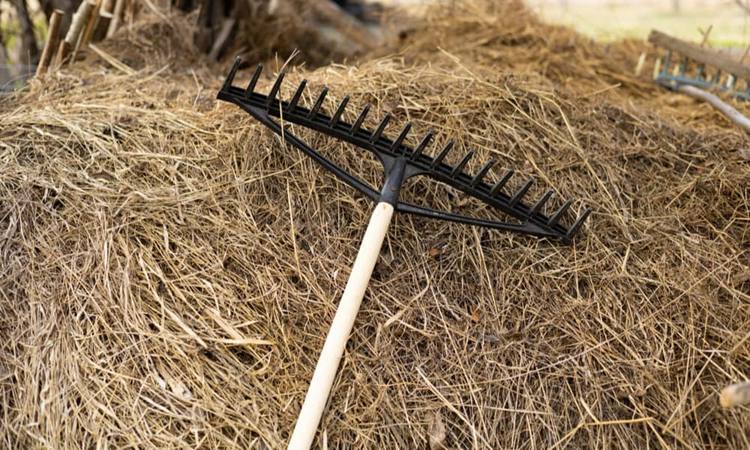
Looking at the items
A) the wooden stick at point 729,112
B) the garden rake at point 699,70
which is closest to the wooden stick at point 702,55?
the garden rake at point 699,70

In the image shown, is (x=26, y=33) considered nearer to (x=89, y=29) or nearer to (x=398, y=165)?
(x=89, y=29)

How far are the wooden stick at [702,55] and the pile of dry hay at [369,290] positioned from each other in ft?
3.85

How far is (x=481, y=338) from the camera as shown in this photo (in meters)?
1.73

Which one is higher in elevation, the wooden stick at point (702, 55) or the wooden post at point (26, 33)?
the wooden stick at point (702, 55)

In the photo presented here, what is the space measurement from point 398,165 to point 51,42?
77.4 inches

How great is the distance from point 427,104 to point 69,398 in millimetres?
1481

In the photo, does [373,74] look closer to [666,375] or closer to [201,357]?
[201,357]

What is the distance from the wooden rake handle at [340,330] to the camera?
151cm

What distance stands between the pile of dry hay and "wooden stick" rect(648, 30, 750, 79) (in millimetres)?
1173

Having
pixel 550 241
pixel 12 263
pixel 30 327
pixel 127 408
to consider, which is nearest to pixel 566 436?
pixel 550 241

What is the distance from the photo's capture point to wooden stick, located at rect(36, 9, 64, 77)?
8.75 ft

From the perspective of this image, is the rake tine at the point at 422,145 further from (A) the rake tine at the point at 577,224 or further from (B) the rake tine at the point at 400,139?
(A) the rake tine at the point at 577,224

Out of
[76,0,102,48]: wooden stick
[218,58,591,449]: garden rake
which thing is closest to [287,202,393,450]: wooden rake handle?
[218,58,591,449]: garden rake

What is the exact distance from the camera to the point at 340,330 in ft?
5.27
